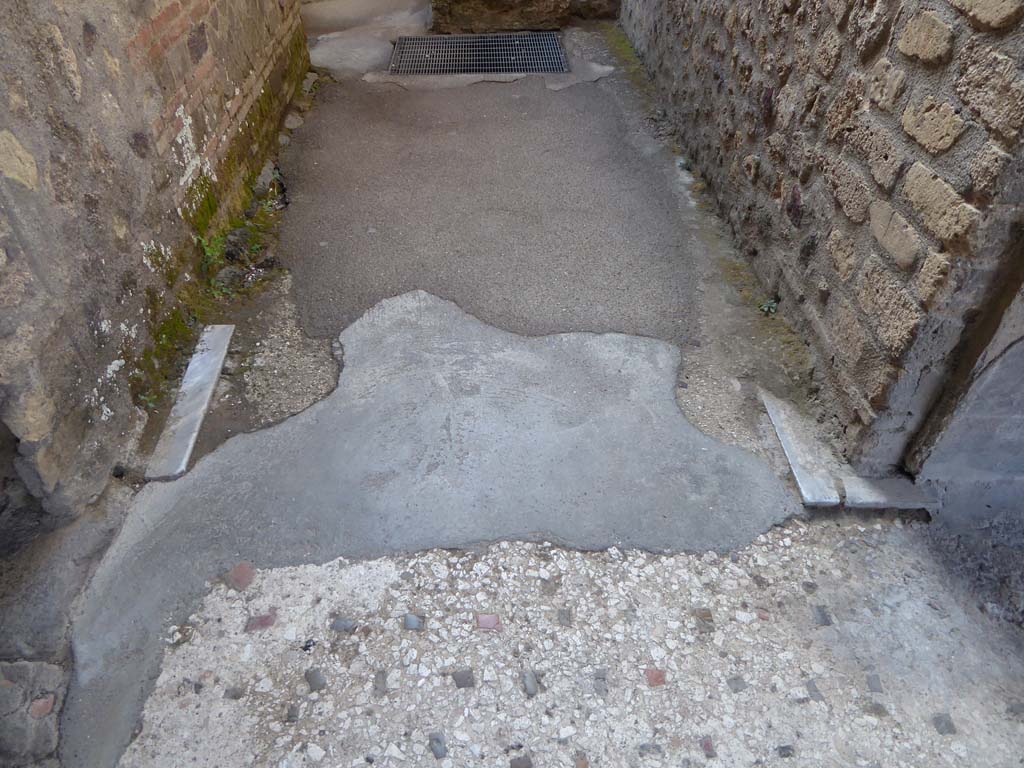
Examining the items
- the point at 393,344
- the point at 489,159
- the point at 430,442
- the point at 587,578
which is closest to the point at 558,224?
the point at 489,159

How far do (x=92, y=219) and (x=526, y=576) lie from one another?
1.77 m

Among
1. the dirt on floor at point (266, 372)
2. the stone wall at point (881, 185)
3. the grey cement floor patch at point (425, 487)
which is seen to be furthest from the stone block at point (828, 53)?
the dirt on floor at point (266, 372)

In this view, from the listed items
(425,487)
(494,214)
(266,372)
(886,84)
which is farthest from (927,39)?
(266,372)

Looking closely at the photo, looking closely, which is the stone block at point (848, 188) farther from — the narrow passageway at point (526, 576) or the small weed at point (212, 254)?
the small weed at point (212, 254)

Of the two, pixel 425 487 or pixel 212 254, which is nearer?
pixel 425 487

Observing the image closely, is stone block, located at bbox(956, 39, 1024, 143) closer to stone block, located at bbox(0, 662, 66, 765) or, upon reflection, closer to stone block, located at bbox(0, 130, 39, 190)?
stone block, located at bbox(0, 130, 39, 190)

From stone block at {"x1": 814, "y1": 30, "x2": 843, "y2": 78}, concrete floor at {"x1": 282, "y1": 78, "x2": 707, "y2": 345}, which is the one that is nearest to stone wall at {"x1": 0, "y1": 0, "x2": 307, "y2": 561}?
concrete floor at {"x1": 282, "y1": 78, "x2": 707, "y2": 345}

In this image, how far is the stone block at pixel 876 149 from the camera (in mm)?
1854

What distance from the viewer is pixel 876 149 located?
195cm

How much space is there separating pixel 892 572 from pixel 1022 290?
85 cm

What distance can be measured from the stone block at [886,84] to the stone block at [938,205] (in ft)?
0.83

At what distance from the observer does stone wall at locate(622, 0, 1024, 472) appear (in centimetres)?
152

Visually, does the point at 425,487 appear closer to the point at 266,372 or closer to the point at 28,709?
the point at 266,372

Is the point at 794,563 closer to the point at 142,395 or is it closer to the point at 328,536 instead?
the point at 328,536
